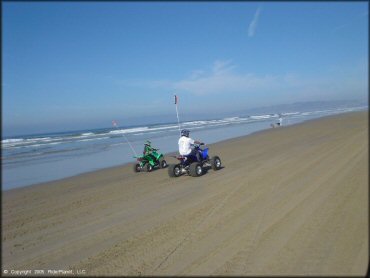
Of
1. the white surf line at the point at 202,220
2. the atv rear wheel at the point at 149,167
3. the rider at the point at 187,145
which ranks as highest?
the rider at the point at 187,145

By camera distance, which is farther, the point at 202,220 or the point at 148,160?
the point at 148,160

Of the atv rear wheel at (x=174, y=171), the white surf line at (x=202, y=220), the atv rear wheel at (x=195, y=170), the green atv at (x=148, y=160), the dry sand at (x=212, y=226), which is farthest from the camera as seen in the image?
the green atv at (x=148, y=160)

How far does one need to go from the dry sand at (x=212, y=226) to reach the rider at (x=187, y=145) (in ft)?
5.60

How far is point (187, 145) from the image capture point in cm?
1095

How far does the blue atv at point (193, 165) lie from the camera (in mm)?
10445

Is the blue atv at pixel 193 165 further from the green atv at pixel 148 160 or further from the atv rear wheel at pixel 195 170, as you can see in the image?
the green atv at pixel 148 160

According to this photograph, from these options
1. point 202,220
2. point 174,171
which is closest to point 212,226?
point 202,220

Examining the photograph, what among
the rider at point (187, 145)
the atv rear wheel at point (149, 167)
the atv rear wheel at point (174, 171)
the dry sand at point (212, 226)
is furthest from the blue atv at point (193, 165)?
the atv rear wheel at point (149, 167)

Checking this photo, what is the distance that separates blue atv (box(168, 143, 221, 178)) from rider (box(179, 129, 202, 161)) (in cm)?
11

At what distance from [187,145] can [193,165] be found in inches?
33.7

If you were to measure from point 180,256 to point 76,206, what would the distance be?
4.56 metres

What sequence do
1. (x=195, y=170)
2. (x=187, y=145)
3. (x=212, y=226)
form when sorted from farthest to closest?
Answer: (x=187, y=145), (x=195, y=170), (x=212, y=226)

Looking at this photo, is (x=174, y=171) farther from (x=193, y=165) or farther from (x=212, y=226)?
(x=212, y=226)

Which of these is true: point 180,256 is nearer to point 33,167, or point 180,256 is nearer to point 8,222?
point 8,222
